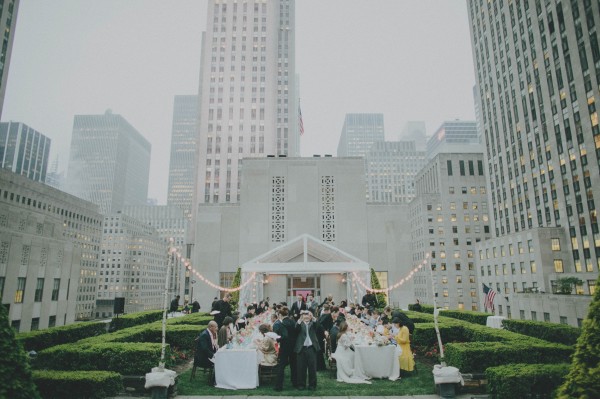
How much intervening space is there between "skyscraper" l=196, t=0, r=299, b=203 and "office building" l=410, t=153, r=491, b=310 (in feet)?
128

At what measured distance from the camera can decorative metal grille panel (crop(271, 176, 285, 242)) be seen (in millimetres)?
33844

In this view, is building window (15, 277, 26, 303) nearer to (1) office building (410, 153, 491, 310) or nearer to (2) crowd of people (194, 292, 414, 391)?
(2) crowd of people (194, 292, 414, 391)

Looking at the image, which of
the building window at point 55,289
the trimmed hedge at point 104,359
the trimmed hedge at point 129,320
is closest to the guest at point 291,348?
the trimmed hedge at point 104,359

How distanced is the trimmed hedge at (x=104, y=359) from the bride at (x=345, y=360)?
5145 mm

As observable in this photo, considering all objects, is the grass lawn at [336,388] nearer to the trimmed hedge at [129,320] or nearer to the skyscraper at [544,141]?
the trimmed hedge at [129,320]

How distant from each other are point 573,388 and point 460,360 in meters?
5.33

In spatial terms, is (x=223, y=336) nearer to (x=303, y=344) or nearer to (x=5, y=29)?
(x=303, y=344)

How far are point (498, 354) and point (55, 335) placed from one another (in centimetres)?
1497

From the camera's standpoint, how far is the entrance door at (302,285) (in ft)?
105

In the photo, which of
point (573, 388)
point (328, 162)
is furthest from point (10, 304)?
point (573, 388)

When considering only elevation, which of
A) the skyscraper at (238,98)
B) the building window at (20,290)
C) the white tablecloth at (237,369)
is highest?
the skyscraper at (238,98)

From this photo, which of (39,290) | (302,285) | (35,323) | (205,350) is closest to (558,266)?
(302,285)

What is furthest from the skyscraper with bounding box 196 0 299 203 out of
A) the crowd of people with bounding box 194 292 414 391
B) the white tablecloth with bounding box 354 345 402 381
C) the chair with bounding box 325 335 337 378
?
the white tablecloth with bounding box 354 345 402 381

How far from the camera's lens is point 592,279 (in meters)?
44.2
